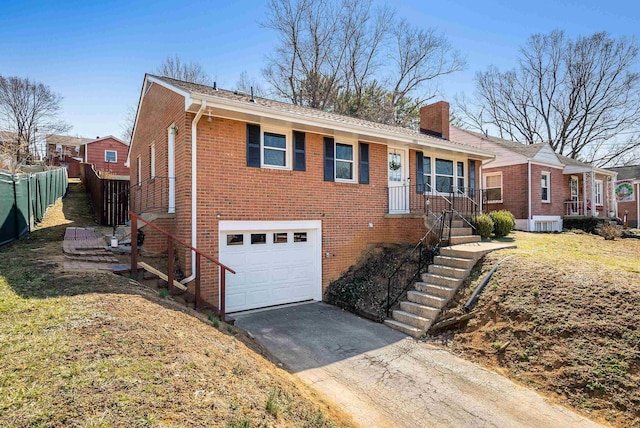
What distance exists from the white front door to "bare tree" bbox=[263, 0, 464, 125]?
14423 millimetres

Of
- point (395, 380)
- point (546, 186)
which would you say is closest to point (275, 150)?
point (395, 380)

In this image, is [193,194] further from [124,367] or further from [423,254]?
[423,254]

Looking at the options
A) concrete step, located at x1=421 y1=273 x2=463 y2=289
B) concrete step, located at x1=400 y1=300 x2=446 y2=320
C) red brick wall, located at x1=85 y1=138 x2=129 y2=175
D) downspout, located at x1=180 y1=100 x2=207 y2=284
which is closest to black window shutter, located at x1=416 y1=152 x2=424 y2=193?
concrete step, located at x1=421 y1=273 x2=463 y2=289

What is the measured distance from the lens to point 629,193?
2417 centimetres

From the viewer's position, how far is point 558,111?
100.0 ft

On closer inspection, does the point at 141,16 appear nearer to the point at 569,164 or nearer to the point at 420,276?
the point at 420,276

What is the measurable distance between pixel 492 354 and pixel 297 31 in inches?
1017

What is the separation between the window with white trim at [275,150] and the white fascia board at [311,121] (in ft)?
2.31

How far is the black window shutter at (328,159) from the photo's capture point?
9.92 m

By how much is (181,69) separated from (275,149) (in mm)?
26101

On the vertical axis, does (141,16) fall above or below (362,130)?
above

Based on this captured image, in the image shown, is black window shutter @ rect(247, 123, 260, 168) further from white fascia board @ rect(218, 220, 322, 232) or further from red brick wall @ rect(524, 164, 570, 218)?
red brick wall @ rect(524, 164, 570, 218)

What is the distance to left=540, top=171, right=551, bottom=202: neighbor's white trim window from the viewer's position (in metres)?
18.0

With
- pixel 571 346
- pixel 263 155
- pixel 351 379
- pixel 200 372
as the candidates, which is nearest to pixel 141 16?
pixel 263 155
